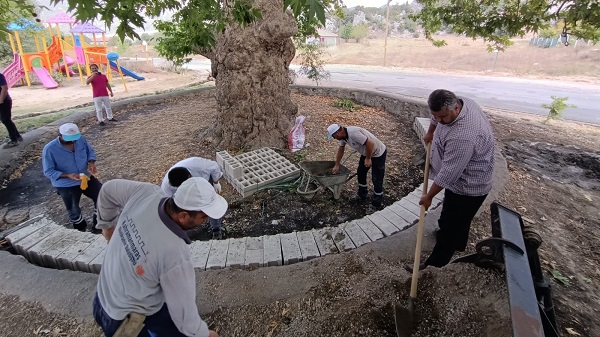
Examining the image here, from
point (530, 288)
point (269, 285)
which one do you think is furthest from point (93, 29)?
point (530, 288)

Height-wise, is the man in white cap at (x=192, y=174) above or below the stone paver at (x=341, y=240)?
above

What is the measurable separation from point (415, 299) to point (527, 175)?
3.26m

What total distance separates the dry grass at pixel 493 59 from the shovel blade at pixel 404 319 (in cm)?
2298

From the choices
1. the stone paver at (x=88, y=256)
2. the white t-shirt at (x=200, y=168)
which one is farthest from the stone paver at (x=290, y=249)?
the stone paver at (x=88, y=256)

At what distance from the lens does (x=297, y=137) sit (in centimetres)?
549

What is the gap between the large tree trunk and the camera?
505 centimetres

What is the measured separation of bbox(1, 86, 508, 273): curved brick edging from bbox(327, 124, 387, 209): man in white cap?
667 mm

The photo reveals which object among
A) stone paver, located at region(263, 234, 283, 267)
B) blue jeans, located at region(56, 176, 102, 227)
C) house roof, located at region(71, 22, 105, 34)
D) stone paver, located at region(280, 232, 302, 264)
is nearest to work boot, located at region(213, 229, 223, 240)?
stone paver, located at region(263, 234, 283, 267)

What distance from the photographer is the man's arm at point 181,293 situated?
4.97 ft

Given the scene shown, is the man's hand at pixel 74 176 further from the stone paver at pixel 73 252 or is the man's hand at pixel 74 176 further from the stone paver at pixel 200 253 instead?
the stone paver at pixel 200 253

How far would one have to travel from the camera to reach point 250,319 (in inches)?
91.1

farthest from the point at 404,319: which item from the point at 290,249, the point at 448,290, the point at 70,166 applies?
the point at 70,166

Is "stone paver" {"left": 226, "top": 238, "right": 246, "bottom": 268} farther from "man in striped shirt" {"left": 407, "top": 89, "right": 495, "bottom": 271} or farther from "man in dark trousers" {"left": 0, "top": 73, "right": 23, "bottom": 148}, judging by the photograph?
"man in dark trousers" {"left": 0, "top": 73, "right": 23, "bottom": 148}

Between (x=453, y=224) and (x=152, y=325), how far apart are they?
7.68 ft
